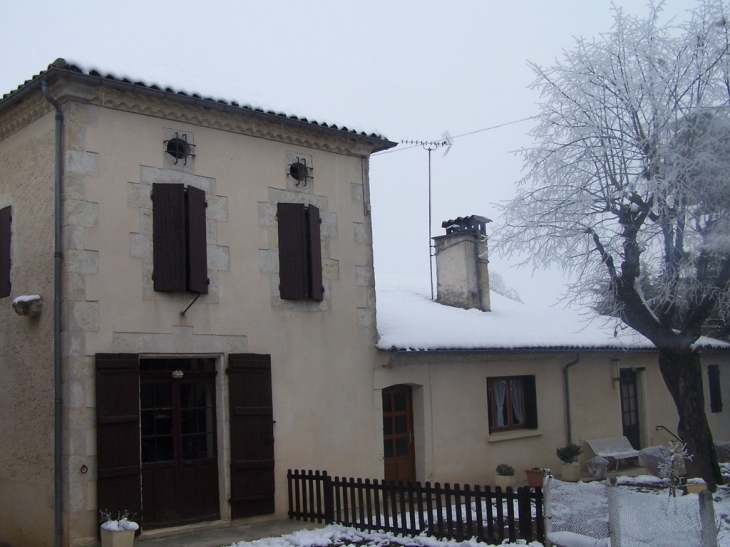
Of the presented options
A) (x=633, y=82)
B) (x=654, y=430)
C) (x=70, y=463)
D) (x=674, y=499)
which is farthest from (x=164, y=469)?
(x=654, y=430)

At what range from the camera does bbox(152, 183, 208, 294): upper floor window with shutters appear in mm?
10094

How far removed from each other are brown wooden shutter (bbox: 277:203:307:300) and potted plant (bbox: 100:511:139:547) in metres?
3.83

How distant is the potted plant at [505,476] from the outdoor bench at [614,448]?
113 inches

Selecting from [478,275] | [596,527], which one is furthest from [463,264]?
[596,527]

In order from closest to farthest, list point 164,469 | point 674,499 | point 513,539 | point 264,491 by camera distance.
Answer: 1. point 674,499
2. point 513,539
3. point 164,469
4. point 264,491

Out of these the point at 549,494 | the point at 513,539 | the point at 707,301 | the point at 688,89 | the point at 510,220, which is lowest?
the point at 513,539

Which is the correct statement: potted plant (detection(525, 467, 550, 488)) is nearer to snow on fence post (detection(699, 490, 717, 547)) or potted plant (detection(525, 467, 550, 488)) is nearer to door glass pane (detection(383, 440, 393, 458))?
door glass pane (detection(383, 440, 393, 458))

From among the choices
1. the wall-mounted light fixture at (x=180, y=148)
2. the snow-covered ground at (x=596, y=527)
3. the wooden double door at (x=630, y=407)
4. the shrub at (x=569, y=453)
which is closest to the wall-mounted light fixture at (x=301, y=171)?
the wall-mounted light fixture at (x=180, y=148)

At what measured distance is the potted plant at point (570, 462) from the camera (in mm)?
14508

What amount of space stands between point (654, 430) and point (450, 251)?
20.3 feet

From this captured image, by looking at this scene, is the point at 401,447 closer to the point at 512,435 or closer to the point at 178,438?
the point at 512,435

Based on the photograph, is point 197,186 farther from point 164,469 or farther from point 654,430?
point 654,430

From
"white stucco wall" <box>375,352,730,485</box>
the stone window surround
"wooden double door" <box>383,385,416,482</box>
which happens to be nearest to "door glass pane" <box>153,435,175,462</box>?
the stone window surround

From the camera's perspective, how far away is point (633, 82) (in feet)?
36.4
